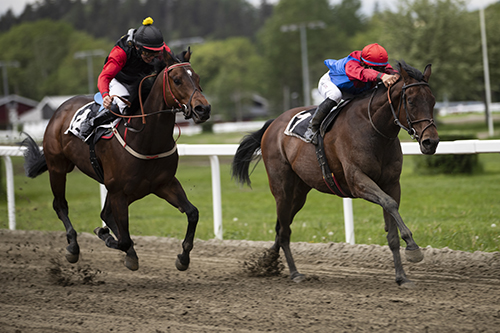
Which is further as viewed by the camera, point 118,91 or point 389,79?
point 118,91

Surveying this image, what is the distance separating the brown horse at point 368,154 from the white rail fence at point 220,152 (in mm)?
896

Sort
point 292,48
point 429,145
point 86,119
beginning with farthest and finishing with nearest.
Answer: point 292,48
point 86,119
point 429,145

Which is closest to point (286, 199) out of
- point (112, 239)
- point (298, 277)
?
point (298, 277)

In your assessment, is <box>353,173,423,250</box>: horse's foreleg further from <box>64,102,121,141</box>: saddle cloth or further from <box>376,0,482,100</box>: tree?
<box>376,0,482,100</box>: tree

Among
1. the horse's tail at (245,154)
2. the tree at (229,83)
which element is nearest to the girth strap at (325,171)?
the horse's tail at (245,154)

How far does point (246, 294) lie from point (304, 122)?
1654 mm

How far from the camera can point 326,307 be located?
3877mm

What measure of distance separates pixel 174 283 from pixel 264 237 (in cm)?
218

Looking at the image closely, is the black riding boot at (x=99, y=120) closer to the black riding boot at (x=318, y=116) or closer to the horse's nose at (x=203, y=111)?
the horse's nose at (x=203, y=111)

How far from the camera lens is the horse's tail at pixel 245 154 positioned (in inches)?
235

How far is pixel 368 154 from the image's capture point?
440 centimetres

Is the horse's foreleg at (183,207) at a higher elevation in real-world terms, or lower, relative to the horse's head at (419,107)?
lower

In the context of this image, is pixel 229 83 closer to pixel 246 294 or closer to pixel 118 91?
pixel 118 91

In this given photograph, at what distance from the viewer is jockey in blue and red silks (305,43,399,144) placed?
4.44 metres
